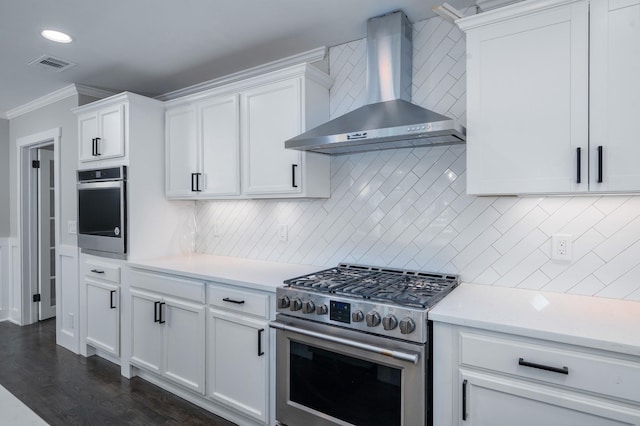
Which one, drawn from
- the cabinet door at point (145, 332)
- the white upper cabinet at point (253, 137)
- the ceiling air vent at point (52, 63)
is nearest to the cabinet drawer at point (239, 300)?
the cabinet door at point (145, 332)

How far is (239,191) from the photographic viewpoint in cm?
277

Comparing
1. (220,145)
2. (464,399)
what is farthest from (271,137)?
(464,399)

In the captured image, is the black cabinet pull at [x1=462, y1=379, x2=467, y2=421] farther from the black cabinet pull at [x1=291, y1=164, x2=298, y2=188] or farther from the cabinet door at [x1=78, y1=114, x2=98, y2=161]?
the cabinet door at [x1=78, y1=114, x2=98, y2=161]

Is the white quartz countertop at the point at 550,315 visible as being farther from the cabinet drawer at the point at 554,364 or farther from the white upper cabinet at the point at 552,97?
the white upper cabinet at the point at 552,97

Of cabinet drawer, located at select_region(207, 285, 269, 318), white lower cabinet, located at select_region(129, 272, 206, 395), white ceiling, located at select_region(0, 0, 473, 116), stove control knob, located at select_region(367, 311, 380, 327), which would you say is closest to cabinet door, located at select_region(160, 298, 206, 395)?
white lower cabinet, located at select_region(129, 272, 206, 395)

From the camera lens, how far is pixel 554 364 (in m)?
1.42

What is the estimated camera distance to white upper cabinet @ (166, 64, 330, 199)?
8.13 ft

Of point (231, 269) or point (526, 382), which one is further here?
point (231, 269)

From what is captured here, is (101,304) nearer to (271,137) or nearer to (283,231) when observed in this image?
(283,231)

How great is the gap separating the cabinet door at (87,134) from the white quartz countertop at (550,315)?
315 cm

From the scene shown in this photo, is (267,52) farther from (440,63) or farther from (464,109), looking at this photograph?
(464,109)

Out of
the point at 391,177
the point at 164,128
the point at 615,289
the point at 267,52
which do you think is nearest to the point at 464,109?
the point at 391,177

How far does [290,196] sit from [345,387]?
1.22 metres

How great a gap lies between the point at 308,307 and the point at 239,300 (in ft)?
1.79
